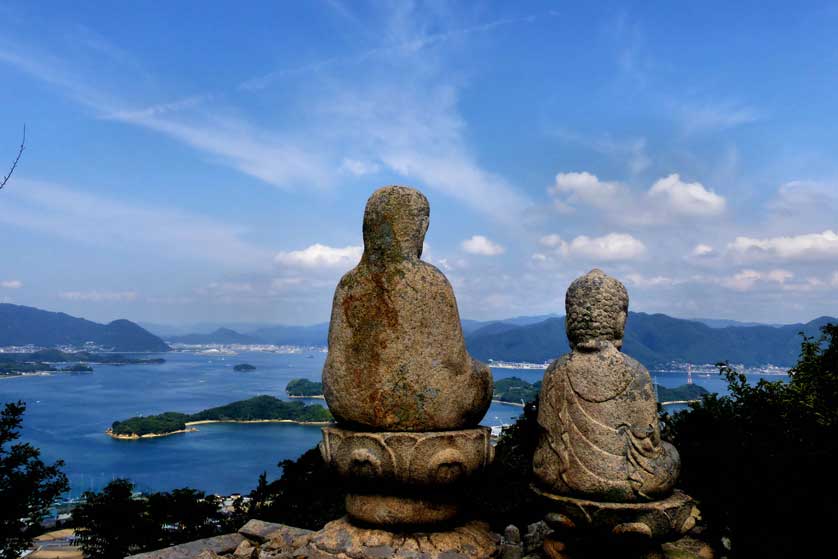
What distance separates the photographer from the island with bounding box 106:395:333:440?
80.2 m

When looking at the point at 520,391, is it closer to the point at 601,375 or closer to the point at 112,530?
the point at 112,530

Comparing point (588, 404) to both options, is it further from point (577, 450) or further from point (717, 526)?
point (717, 526)

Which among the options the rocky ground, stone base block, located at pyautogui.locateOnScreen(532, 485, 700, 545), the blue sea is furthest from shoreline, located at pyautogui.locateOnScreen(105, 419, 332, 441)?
stone base block, located at pyautogui.locateOnScreen(532, 485, 700, 545)

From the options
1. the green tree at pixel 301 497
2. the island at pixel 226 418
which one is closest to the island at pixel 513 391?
the island at pixel 226 418

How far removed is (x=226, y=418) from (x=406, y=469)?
302ft

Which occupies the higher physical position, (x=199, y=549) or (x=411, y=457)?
(x=411, y=457)

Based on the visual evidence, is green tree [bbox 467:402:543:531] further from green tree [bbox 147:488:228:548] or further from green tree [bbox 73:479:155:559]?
green tree [bbox 73:479:155:559]

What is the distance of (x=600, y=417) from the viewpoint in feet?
15.5

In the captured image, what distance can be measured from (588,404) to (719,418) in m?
9.85

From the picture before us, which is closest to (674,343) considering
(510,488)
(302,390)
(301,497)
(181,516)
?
(302,390)

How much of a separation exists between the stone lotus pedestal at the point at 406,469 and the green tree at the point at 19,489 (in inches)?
371

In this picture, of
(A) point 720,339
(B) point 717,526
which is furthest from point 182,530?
(A) point 720,339

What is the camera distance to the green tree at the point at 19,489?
11.2m

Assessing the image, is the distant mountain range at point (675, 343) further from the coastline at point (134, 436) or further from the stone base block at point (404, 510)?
the stone base block at point (404, 510)
